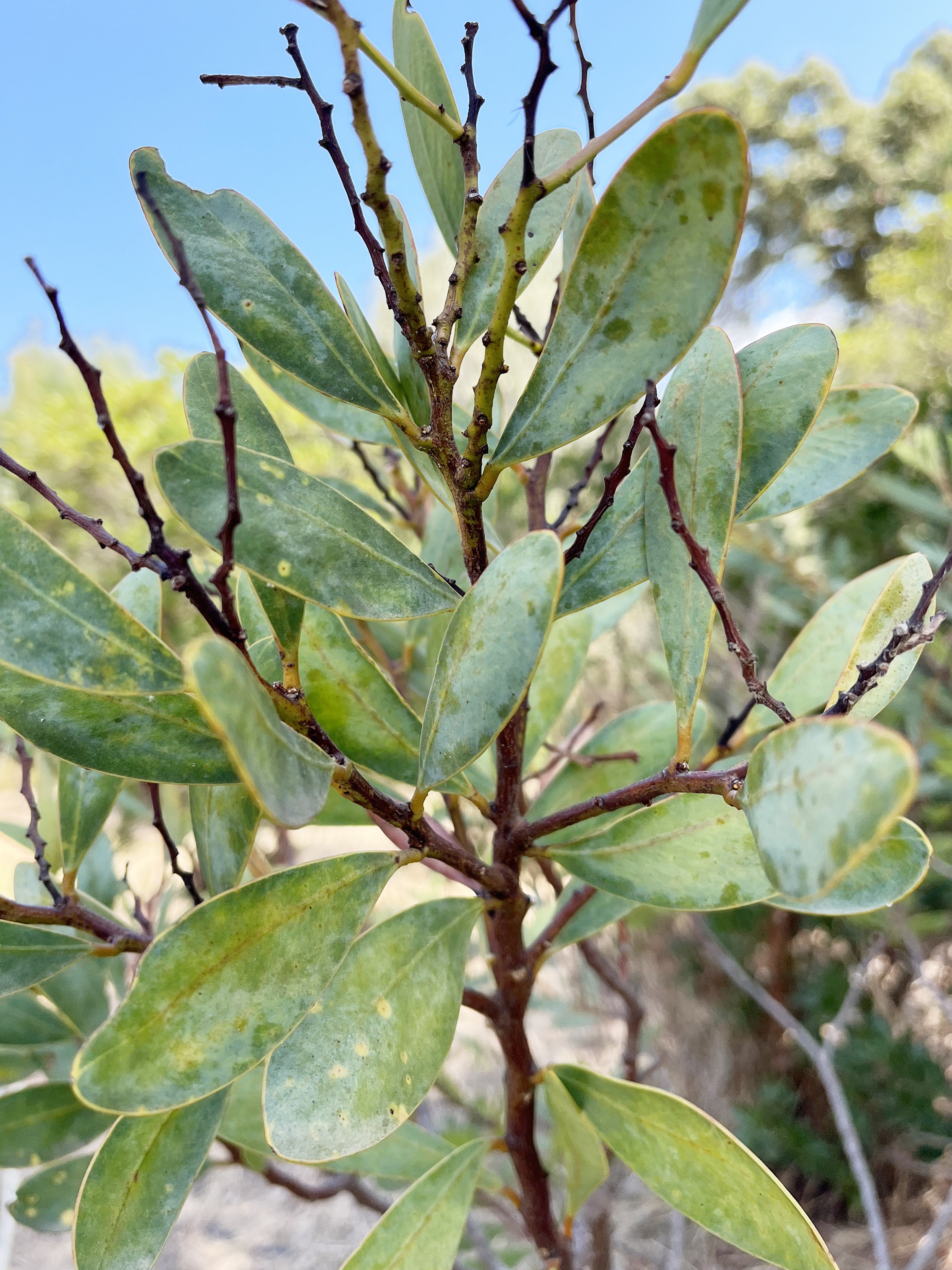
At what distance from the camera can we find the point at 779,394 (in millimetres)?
314

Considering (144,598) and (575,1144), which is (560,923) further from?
(144,598)

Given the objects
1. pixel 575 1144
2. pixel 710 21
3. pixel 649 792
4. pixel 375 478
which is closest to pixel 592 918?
pixel 575 1144

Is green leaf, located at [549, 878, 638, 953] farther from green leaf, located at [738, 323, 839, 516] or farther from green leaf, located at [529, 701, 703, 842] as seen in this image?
green leaf, located at [738, 323, 839, 516]

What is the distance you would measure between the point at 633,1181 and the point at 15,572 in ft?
5.65

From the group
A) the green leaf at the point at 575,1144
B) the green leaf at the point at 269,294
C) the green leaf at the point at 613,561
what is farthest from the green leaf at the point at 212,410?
the green leaf at the point at 575,1144

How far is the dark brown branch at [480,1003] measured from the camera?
0.42 metres

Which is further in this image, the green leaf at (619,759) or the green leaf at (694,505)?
the green leaf at (619,759)

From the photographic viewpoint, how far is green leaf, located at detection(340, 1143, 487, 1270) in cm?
34

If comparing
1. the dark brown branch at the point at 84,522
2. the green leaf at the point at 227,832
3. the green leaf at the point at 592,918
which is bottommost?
the green leaf at the point at 592,918

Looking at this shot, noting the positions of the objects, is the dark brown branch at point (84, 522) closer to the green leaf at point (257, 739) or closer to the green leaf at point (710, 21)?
the green leaf at point (257, 739)

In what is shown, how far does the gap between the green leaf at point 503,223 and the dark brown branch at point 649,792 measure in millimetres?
196

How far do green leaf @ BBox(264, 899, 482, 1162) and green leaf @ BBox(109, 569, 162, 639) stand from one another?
0.17 metres

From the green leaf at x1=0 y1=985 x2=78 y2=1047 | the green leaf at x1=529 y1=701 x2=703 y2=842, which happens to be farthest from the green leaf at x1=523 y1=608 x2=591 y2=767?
the green leaf at x1=0 y1=985 x2=78 y2=1047

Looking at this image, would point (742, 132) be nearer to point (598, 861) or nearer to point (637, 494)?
point (637, 494)
